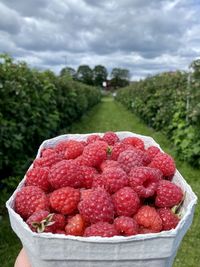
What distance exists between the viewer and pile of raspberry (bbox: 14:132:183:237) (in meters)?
1.14

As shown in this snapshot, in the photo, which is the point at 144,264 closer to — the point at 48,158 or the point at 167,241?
the point at 167,241

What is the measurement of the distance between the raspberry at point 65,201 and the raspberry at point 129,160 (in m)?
0.23

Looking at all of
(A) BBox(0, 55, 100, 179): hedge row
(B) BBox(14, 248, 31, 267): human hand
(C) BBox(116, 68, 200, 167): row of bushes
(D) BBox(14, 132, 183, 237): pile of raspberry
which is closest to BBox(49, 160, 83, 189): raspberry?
(D) BBox(14, 132, 183, 237): pile of raspberry

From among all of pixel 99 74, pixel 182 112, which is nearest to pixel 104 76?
pixel 99 74

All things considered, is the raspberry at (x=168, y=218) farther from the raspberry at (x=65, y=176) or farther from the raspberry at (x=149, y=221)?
the raspberry at (x=65, y=176)

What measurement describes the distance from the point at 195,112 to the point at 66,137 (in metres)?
4.86

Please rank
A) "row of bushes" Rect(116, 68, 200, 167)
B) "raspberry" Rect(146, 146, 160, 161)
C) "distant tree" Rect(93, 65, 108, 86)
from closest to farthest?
"raspberry" Rect(146, 146, 160, 161)
"row of bushes" Rect(116, 68, 200, 167)
"distant tree" Rect(93, 65, 108, 86)

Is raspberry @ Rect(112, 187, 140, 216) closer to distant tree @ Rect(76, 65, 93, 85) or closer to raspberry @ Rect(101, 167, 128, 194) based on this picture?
raspberry @ Rect(101, 167, 128, 194)

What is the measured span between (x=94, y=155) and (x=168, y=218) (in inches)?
14.5

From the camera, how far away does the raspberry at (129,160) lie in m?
1.36

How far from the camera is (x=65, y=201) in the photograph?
120 centimetres

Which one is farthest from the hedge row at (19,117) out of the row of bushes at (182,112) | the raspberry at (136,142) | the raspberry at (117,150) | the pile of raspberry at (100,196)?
the pile of raspberry at (100,196)

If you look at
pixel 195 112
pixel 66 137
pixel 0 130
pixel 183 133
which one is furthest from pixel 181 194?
pixel 183 133

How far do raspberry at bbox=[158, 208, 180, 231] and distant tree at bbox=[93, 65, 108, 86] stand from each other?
84.6m
